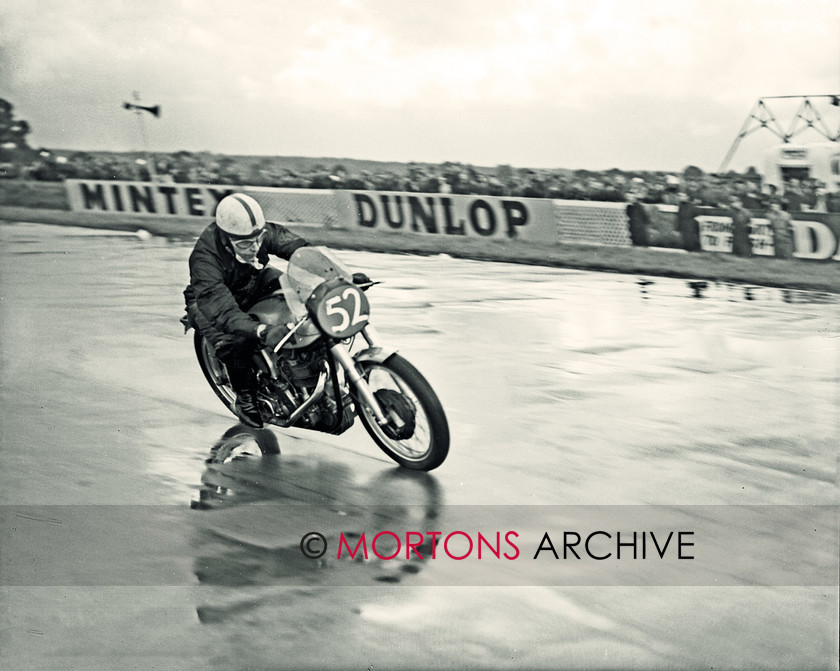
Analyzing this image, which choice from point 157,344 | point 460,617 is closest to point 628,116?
point 460,617

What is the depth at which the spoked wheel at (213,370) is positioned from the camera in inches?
180

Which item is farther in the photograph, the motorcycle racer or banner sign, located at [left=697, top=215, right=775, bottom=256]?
banner sign, located at [left=697, top=215, right=775, bottom=256]

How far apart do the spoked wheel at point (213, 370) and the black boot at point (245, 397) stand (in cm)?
17

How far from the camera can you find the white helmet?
3.98 metres

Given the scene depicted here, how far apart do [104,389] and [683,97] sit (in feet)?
10.2

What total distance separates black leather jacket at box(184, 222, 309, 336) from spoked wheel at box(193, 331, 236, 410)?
476 mm

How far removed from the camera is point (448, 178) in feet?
14.2

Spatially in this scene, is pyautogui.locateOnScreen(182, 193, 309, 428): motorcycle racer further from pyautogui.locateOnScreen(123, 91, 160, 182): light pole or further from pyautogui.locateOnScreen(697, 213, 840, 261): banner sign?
pyautogui.locateOnScreen(697, 213, 840, 261): banner sign

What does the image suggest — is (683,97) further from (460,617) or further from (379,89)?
(460,617)

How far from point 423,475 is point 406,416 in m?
0.28

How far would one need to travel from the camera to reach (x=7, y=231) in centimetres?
457

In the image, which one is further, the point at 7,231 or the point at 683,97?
the point at 7,231

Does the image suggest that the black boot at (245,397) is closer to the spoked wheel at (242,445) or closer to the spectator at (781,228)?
the spoked wheel at (242,445)

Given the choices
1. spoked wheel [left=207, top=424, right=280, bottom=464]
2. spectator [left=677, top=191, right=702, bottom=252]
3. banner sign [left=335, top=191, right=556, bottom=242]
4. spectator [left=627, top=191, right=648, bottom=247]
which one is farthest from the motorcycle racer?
spectator [left=677, top=191, right=702, bottom=252]
